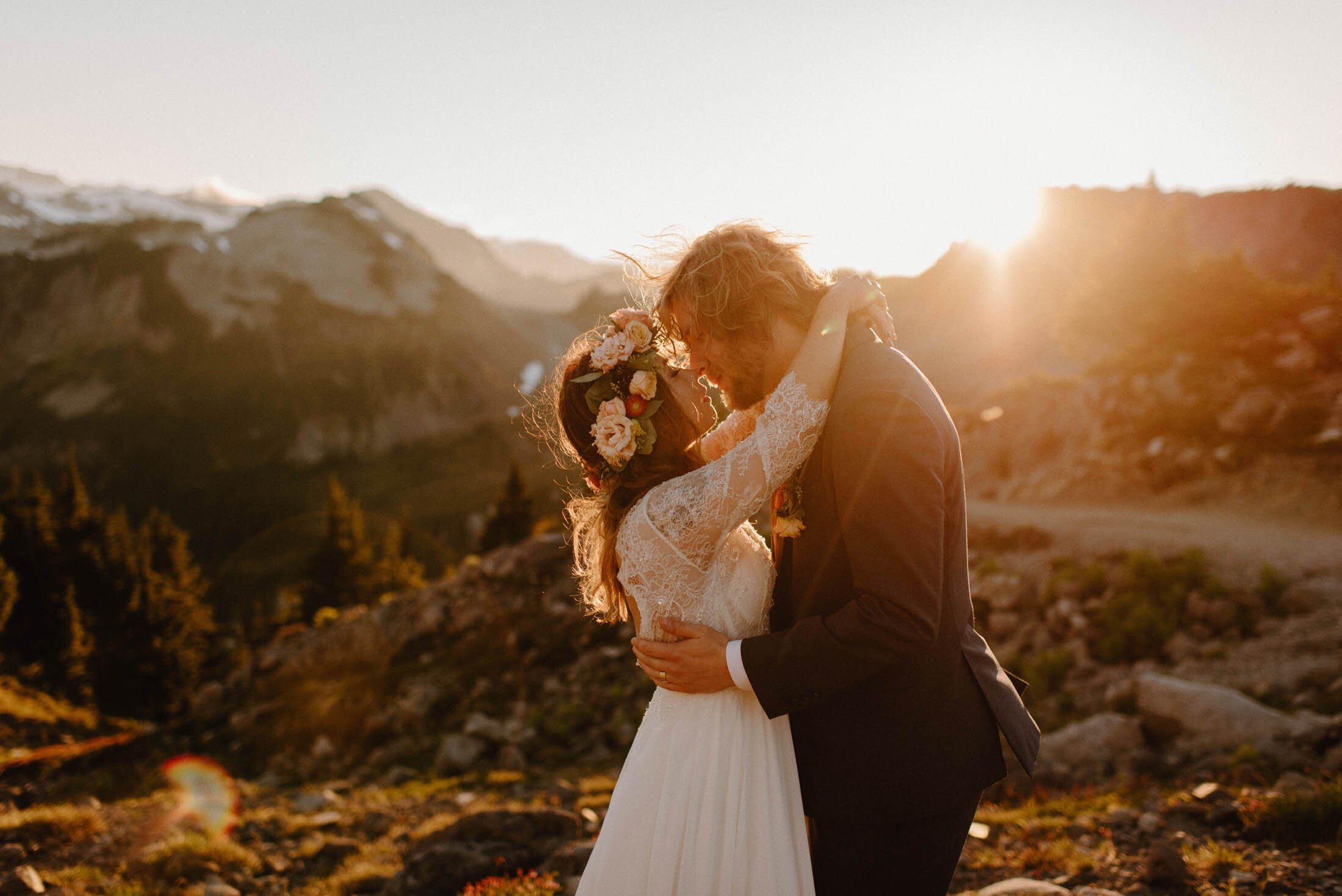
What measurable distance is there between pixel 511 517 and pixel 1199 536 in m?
27.8

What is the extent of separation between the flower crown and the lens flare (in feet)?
26.1

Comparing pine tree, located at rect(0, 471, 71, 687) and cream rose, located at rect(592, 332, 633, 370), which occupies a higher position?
cream rose, located at rect(592, 332, 633, 370)

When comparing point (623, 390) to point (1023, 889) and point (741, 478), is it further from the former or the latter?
point (1023, 889)

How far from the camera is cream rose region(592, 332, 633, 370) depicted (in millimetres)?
2488

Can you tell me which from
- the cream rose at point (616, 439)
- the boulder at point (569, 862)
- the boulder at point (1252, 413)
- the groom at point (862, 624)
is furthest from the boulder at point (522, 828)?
the boulder at point (1252, 413)

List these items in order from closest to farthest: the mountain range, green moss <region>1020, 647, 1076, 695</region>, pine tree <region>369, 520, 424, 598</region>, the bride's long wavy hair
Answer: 1. the bride's long wavy hair
2. green moss <region>1020, 647, 1076, 695</region>
3. pine tree <region>369, 520, 424, 598</region>
4. the mountain range

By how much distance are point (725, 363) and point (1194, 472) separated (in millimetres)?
17000

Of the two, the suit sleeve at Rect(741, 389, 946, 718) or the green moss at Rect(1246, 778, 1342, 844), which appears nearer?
the suit sleeve at Rect(741, 389, 946, 718)

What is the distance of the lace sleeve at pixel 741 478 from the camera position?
206 centimetres

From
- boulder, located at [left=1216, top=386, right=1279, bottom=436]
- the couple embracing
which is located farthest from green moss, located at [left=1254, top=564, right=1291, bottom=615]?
the couple embracing

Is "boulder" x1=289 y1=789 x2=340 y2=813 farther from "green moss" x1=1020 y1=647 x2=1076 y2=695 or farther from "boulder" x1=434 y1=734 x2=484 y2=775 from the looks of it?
"green moss" x1=1020 y1=647 x2=1076 y2=695

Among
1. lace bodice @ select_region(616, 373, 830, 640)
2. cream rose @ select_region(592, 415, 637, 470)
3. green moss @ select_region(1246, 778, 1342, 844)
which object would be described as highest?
cream rose @ select_region(592, 415, 637, 470)

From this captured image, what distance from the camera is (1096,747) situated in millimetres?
6863

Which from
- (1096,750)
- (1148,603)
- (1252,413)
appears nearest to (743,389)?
(1096,750)
